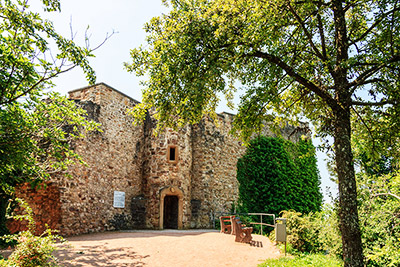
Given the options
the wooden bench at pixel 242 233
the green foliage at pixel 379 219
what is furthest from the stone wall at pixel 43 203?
the green foliage at pixel 379 219

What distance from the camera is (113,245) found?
26.0 feet

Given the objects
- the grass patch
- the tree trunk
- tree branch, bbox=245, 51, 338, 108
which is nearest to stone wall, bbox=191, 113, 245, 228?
the grass patch

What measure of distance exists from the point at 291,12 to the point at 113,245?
7.43 m

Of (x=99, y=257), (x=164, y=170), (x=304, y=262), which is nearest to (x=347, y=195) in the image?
(x=304, y=262)

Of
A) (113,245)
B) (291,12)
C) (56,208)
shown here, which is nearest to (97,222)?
(56,208)

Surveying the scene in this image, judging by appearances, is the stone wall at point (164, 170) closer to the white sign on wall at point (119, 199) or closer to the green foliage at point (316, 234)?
the white sign on wall at point (119, 199)

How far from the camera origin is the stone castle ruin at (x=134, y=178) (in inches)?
409

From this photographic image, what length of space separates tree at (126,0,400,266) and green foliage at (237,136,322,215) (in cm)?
821

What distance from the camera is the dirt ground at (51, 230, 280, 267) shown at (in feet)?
20.4

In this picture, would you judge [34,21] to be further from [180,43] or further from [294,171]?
[294,171]

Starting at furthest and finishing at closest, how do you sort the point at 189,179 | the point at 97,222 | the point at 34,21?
the point at 189,179 < the point at 97,222 < the point at 34,21

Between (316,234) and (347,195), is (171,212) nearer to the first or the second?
(316,234)

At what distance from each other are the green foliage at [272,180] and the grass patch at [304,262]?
7.82m

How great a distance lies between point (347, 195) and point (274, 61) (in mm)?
3032
